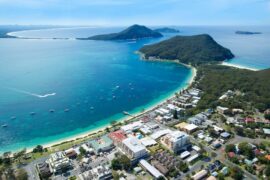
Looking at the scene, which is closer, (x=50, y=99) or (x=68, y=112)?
(x=68, y=112)

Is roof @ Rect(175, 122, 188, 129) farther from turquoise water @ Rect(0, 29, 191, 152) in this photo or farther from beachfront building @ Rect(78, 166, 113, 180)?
beachfront building @ Rect(78, 166, 113, 180)

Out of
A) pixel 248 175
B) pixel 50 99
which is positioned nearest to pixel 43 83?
pixel 50 99

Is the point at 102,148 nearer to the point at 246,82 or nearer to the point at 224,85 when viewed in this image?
the point at 224,85

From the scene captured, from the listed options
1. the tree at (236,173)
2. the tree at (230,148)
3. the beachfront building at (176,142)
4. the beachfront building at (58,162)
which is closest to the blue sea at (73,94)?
the beachfront building at (58,162)

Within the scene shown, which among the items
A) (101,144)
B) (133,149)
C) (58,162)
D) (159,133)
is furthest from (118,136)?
(58,162)

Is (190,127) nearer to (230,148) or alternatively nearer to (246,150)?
(230,148)

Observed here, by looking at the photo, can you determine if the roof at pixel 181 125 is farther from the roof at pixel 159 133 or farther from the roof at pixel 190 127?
the roof at pixel 159 133

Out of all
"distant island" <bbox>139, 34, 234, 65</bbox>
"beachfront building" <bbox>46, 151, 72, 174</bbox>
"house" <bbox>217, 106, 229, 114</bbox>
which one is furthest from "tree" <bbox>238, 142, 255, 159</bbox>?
"distant island" <bbox>139, 34, 234, 65</bbox>
